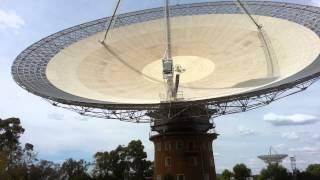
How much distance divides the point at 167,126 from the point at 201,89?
1408cm

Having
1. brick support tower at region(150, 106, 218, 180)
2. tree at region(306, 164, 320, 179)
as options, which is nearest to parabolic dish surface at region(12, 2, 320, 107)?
brick support tower at region(150, 106, 218, 180)

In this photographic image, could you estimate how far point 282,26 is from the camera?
55.8 m

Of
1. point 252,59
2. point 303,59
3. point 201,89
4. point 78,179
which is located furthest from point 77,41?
point 78,179

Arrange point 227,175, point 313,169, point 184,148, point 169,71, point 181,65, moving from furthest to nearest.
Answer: point 313,169 < point 227,175 < point 184,148 < point 181,65 < point 169,71

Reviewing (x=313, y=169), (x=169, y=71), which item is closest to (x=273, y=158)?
(x=313, y=169)

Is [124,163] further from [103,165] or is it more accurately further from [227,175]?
[227,175]

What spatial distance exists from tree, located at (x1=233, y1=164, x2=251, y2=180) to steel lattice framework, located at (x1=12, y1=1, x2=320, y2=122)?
5387 cm

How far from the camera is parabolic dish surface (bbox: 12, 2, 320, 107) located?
49.5 metres

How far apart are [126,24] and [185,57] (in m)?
12.3

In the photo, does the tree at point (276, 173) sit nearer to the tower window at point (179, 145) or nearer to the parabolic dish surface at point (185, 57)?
the tower window at point (179, 145)

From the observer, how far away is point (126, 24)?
219ft

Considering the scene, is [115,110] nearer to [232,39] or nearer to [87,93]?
[87,93]

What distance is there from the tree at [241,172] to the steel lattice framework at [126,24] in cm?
5387

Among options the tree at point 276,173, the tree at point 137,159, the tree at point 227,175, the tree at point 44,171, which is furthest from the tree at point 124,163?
the tree at point 276,173
